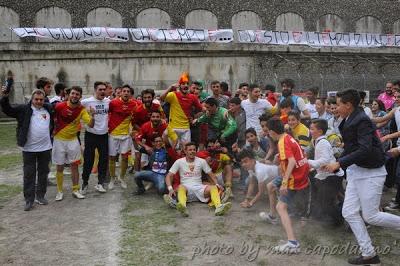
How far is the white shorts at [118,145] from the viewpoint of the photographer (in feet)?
28.0

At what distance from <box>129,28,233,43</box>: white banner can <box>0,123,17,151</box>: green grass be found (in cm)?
714

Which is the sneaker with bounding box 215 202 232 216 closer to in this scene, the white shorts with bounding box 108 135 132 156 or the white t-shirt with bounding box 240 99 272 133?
the white t-shirt with bounding box 240 99 272 133

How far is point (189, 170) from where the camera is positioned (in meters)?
7.60

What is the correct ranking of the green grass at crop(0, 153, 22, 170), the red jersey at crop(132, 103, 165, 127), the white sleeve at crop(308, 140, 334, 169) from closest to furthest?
1. the white sleeve at crop(308, 140, 334, 169)
2. the red jersey at crop(132, 103, 165, 127)
3. the green grass at crop(0, 153, 22, 170)

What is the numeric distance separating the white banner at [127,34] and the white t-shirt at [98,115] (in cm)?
1416

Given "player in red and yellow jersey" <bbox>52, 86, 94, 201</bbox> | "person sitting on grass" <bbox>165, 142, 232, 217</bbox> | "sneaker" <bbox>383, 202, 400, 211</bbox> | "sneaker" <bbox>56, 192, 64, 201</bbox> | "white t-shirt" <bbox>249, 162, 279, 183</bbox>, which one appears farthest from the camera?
"sneaker" <bbox>56, 192, 64, 201</bbox>

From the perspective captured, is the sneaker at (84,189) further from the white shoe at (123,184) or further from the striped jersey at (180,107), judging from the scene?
the striped jersey at (180,107)

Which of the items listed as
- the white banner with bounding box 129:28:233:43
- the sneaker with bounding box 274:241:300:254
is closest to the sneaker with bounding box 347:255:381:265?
the sneaker with bounding box 274:241:300:254

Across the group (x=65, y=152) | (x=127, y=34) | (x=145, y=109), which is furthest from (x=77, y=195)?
(x=127, y=34)

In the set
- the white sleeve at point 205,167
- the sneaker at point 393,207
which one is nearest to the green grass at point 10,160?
the white sleeve at point 205,167

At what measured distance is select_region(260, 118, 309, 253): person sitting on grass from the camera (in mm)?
5574

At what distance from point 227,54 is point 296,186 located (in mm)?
18534

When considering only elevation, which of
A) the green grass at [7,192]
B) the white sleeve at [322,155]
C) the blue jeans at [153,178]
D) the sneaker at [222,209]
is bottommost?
the sneaker at [222,209]

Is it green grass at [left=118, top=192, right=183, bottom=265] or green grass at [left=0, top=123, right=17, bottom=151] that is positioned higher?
green grass at [left=0, top=123, right=17, bottom=151]
